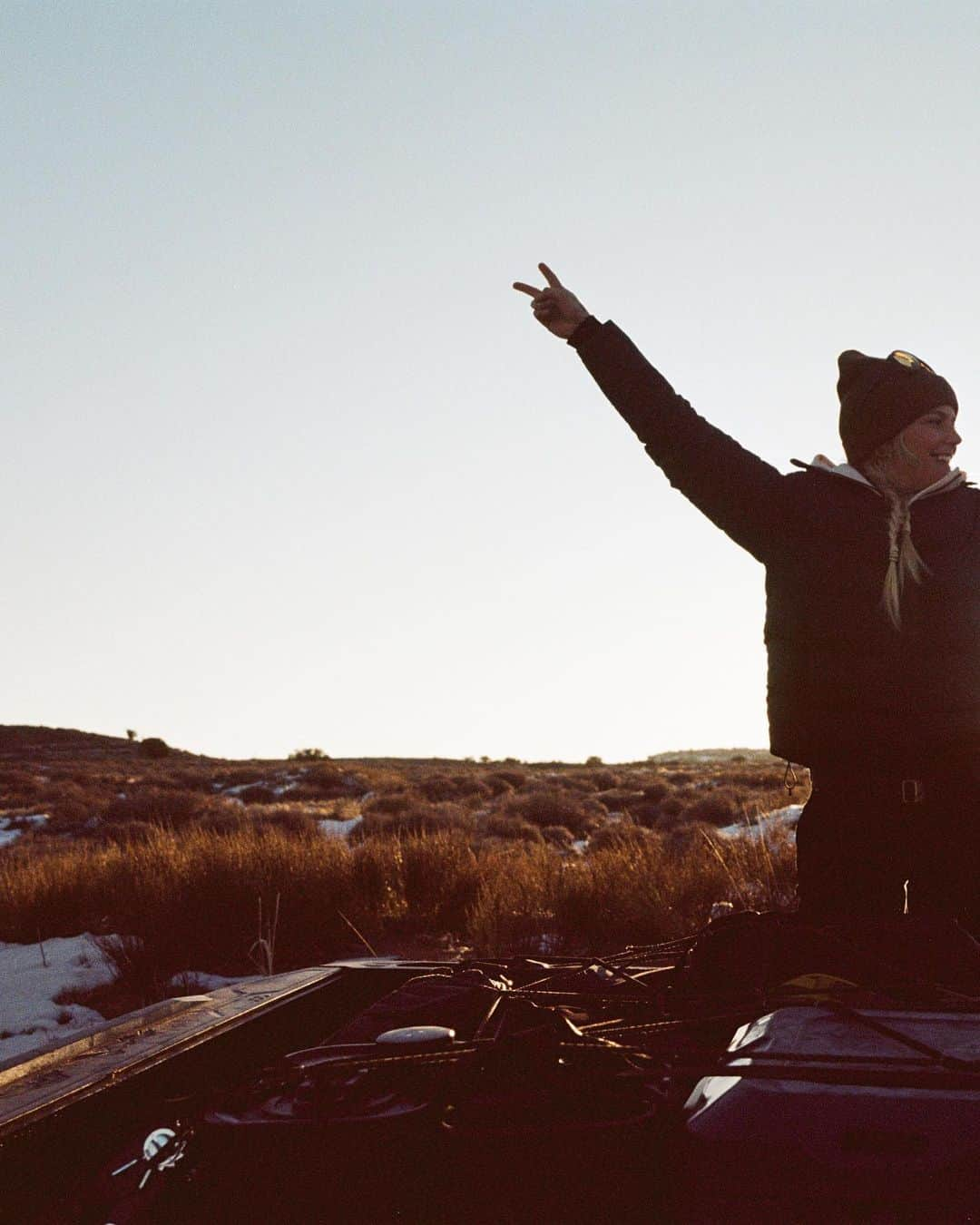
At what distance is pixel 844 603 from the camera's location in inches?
89.7

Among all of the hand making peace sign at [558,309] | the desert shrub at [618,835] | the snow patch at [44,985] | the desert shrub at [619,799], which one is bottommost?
the snow patch at [44,985]

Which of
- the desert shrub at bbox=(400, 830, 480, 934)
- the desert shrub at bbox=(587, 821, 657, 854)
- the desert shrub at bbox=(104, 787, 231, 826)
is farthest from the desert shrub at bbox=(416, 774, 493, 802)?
the desert shrub at bbox=(400, 830, 480, 934)

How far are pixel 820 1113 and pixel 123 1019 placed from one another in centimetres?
166

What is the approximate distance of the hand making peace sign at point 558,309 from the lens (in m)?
2.75

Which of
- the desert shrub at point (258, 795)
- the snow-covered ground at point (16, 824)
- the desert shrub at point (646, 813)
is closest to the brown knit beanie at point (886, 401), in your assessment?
the desert shrub at point (646, 813)

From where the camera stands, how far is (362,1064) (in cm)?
162

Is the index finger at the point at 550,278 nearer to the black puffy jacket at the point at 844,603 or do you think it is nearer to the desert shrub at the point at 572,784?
the black puffy jacket at the point at 844,603

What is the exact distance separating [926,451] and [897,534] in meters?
0.34

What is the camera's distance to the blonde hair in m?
2.25

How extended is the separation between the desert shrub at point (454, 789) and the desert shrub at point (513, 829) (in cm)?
770

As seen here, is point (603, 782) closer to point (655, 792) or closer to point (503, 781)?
point (503, 781)

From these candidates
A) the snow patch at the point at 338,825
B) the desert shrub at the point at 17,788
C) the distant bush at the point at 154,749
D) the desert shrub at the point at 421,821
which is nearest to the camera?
the desert shrub at the point at 421,821

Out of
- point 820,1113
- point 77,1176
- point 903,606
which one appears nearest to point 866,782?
point 903,606

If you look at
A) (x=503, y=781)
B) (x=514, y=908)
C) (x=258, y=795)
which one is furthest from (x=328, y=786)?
(x=514, y=908)
